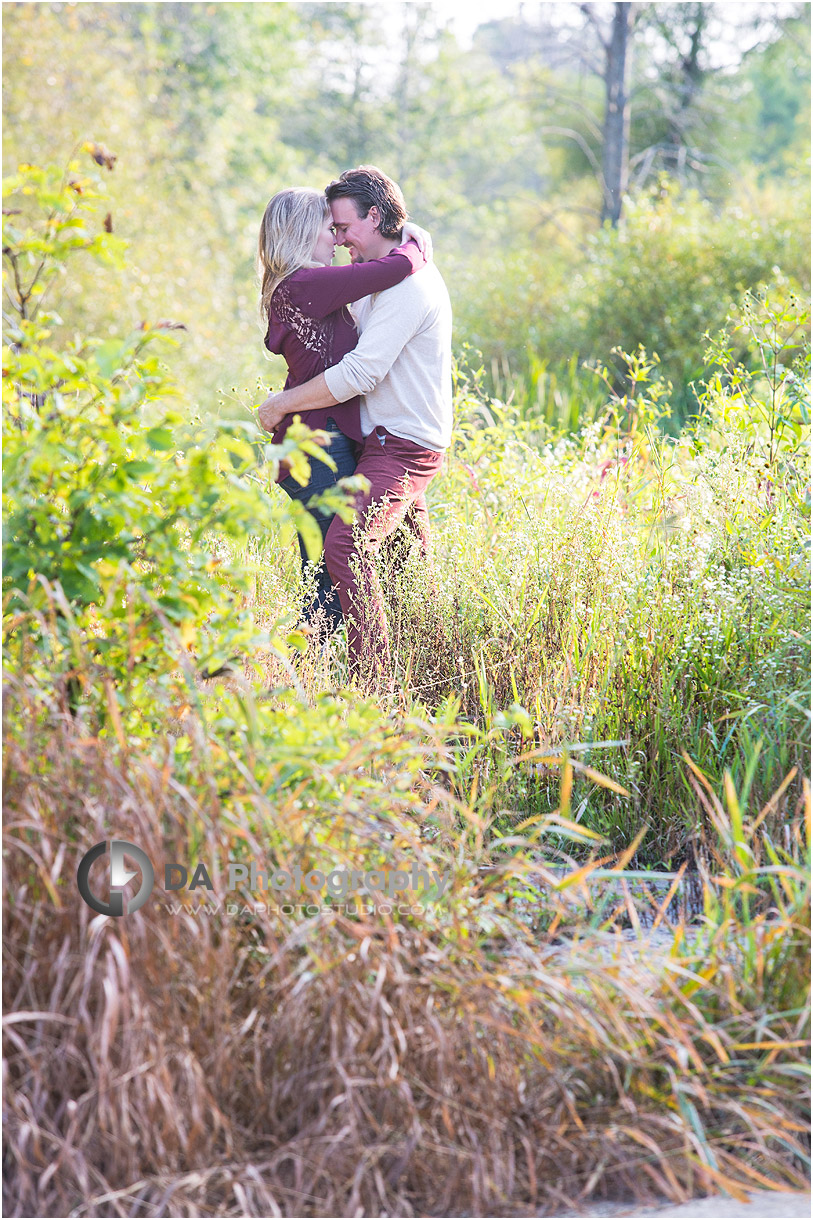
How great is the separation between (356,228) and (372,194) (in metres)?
0.12

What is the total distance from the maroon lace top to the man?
5cm

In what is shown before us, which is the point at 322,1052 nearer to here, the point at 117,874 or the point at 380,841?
the point at 380,841

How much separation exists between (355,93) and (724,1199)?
24.4 m

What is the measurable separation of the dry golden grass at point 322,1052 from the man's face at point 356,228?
234cm

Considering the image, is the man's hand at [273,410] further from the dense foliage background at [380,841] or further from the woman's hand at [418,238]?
the woman's hand at [418,238]

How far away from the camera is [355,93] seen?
2283 cm

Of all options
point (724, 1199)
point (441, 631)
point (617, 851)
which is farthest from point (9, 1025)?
point (441, 631)

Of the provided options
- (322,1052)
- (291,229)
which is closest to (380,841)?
(322,1052)

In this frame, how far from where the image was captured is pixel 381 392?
372cm

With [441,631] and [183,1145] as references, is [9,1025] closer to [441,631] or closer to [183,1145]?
[183,1145]

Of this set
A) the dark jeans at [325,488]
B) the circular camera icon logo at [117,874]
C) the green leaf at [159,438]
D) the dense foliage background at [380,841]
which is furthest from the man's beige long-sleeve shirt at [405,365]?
the circular camera icon logo at [117,874]

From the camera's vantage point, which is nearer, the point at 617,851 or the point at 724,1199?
the point at 724,1199

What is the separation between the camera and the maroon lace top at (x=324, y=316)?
3547mm

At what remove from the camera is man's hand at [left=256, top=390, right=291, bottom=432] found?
12.1 feet
